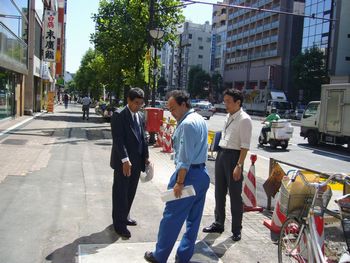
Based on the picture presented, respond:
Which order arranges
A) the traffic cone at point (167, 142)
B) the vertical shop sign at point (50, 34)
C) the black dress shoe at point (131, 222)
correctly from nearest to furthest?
the black dress shoe at point (131, 222) → the traffic cone at point (167, 142) → the vertical shop sign at point (50, 34)

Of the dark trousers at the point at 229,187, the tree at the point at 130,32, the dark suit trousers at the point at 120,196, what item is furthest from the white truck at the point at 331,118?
the dark suit trousers at the point at 120,196

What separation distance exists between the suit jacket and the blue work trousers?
3.77 feet

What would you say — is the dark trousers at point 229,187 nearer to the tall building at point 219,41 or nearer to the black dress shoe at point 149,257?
the black dress shoe at point 149,257

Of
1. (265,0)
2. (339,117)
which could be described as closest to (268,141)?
(339,117)

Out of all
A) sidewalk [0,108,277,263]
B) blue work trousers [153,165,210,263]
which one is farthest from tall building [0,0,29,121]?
blue work trousers [153,165,210,263]

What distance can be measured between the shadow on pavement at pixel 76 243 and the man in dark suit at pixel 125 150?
15 centimetres

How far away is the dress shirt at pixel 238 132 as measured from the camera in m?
5.57

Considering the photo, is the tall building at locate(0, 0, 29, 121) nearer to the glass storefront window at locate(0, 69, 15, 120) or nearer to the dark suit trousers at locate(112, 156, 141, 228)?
the glass storefront window at locate(0, 69, 15, 120)

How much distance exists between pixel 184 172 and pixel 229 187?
1585 millimetres

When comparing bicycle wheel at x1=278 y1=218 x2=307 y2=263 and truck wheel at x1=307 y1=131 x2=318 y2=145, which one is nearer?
bicycle wheel at x1=278 y1=218 x2=307 y2=263

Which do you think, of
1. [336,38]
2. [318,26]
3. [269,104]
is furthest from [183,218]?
[318,26]

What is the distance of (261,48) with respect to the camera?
8588cm

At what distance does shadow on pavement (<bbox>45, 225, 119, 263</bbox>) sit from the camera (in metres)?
4.81

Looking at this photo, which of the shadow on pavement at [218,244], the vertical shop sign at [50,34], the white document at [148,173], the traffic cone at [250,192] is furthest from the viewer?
the vertical shop sign at [50,34]
